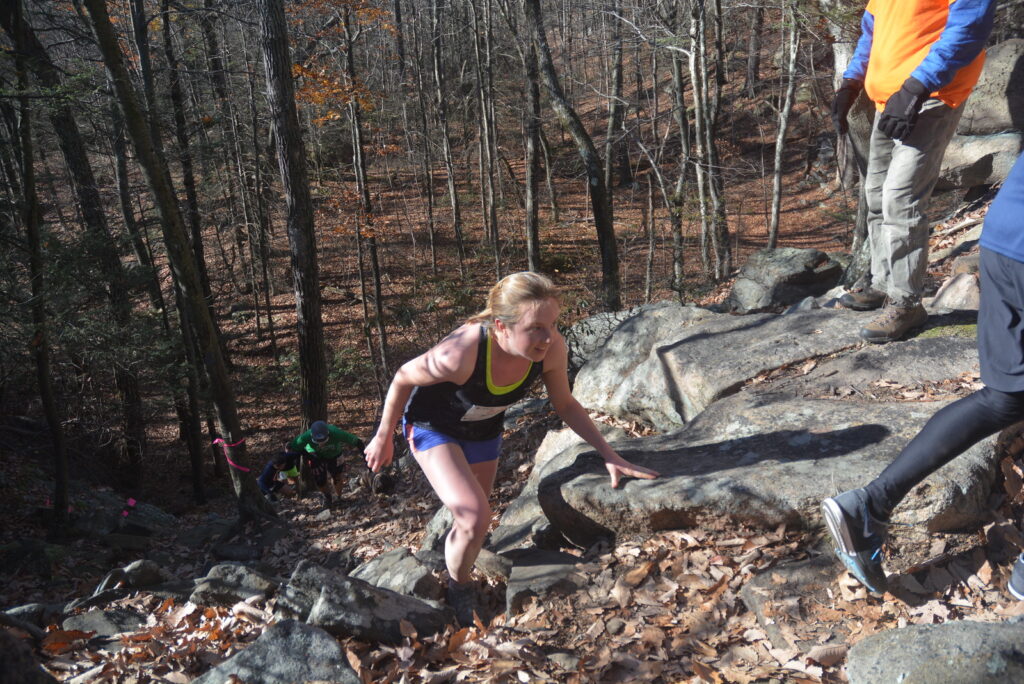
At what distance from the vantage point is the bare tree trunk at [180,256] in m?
6.89

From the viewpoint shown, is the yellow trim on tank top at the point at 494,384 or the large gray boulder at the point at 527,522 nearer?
the yellow trim on tank top at the point at 494,384

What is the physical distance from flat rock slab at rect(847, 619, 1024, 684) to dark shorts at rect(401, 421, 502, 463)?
77.1 inches

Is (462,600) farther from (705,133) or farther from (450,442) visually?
(705,133)

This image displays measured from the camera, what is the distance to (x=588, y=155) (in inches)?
416

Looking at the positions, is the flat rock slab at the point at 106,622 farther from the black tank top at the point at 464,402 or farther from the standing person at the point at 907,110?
the standing person at the point at 907,110

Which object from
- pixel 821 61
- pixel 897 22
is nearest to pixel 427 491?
pixel 897 22

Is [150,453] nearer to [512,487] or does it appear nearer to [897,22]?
[512,487]

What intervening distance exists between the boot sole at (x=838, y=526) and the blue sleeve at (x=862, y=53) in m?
3.24

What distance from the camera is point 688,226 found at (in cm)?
2308

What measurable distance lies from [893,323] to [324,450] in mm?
6820

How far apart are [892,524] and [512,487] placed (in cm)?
416

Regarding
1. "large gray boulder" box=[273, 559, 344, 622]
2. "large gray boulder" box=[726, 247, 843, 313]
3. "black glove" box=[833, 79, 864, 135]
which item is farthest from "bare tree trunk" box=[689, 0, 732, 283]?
"large gray boulder" box=[273, 559, 344, 622]

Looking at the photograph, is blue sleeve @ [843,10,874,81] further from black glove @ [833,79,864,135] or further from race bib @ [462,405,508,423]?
race bib @ [462,405,508,423]

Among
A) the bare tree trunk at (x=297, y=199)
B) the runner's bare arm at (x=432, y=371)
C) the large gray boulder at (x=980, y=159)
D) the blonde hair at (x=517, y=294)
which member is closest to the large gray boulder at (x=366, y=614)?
the runner's bare arm at (x=432, y=371)
